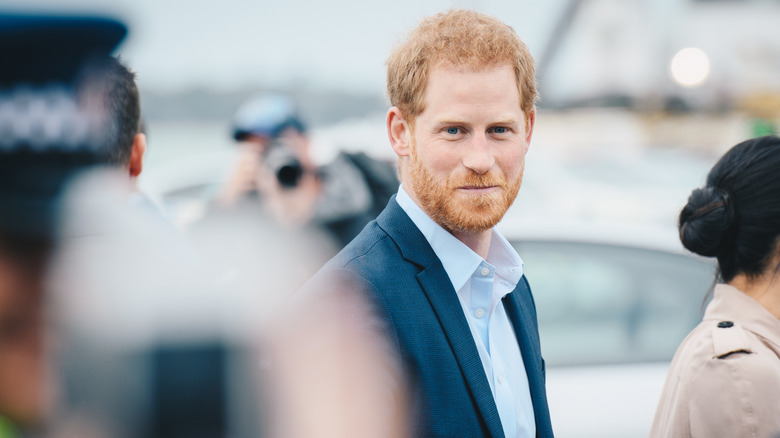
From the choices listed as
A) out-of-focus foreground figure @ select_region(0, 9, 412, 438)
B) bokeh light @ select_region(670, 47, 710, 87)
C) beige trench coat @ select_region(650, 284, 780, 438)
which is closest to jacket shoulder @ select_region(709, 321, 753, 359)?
beige trench coat @ select_region(650, 284, 780, 438)

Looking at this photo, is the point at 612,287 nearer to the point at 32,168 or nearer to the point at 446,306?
the point at 446,306

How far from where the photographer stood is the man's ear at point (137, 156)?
5.46 feet

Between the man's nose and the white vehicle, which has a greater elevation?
the man's nose

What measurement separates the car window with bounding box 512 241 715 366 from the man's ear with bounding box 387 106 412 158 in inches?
77.8

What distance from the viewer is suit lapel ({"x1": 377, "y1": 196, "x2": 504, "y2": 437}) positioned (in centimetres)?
138

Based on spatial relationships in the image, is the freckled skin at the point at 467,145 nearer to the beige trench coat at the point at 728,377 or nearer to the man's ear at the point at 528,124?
the man's ear at the point at 528,124

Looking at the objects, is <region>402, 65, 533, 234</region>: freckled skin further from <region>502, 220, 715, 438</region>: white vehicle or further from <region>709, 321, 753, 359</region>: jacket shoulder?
<region>502, 220, 715, 438</region>: white vehicle

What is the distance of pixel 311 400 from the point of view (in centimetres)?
121

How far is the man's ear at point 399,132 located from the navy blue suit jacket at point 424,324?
0.14 metres

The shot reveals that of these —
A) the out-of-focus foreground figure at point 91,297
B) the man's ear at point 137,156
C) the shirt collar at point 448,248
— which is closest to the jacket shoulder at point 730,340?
the shirt collar at point 448,248

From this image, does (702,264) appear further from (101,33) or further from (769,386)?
(101,33)

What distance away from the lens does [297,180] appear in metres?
3.36

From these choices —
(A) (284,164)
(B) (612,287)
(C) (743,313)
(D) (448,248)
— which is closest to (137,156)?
(D) (448,248)

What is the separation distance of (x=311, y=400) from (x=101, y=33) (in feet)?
2.04
